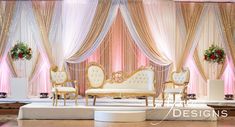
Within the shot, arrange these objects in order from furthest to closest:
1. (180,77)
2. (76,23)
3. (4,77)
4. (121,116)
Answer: (4,77)
(76,23)
(180,77)
(121,116)

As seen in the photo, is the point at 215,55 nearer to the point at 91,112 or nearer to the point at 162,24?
the point at 162,24

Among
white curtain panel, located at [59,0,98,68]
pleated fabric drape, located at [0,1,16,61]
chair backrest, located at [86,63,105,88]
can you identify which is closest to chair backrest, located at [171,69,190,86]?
chair backrest, located at [86,63,105,88]

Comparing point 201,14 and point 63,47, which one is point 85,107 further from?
point 201,14

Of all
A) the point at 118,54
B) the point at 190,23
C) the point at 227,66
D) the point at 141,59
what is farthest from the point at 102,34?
the point at 227,66

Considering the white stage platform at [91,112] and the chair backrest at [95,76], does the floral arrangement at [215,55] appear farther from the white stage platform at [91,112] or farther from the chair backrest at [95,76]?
the chair backrest at [95,76]

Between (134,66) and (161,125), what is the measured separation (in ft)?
14.7

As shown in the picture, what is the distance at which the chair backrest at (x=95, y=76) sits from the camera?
38.5 ft

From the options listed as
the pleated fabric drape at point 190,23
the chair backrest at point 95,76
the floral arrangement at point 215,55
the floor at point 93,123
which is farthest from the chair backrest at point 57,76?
the floral arrangement at point 215,55

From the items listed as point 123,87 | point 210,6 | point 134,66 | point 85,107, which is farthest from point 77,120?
point 210,6

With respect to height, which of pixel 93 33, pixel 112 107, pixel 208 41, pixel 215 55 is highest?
pixel 93 33

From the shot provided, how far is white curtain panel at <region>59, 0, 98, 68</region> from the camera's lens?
543 inches

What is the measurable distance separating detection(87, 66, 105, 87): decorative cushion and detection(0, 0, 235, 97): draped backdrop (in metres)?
2.01

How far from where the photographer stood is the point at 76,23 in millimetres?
13797

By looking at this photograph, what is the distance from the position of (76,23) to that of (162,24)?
8.42ft
